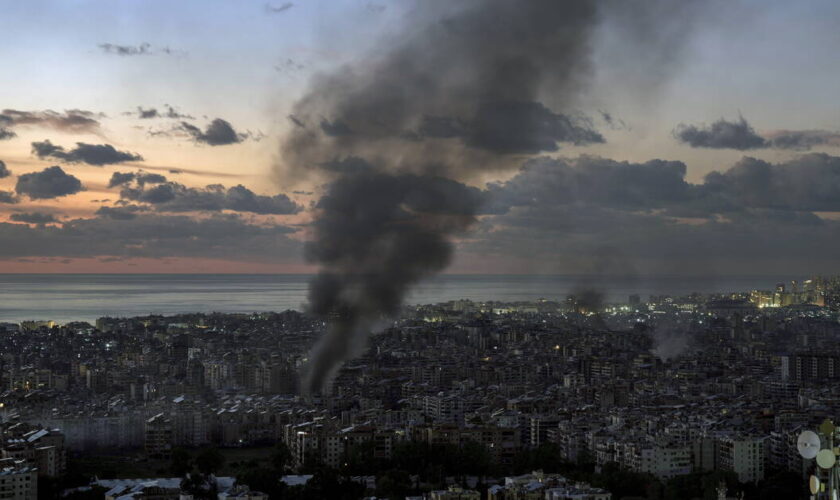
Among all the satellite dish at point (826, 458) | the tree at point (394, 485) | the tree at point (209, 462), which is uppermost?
the satellite dish at point (826, 458)

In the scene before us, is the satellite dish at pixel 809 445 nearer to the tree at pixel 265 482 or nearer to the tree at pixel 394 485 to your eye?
the tree at pixel 394 485

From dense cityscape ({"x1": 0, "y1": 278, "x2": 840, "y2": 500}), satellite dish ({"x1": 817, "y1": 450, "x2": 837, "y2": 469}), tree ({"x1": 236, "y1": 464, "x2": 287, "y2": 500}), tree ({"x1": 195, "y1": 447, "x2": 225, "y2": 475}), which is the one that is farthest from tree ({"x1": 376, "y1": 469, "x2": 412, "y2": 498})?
satellite dish ({"x1": 817, "y1": 450, "x2": 837, "y2": 469})

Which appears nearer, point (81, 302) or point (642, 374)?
point (642, 374)

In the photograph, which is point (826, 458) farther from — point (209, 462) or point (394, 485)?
point (209, 462)

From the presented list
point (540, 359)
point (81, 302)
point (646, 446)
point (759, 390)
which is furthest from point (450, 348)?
point (81, 302)

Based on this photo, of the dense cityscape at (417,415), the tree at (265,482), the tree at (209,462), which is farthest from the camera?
the tree at (209,462)

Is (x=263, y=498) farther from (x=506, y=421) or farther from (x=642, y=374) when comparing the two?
(x=642, y=374)

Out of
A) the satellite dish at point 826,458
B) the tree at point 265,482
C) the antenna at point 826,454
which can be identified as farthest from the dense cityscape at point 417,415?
the satellite dish at point 826,458

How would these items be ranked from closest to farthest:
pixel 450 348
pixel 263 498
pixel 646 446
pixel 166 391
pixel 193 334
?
pixel 263 498 → pixel 646 446 → pixel 166 391 → pixel 450 348 → pixel 193 334

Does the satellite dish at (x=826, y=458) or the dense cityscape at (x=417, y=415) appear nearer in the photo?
the satellite dish at (x=826, y=458)

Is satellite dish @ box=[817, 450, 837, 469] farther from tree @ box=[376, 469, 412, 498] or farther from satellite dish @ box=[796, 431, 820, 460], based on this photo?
tree @ box=[376, 469, 412, 498]
